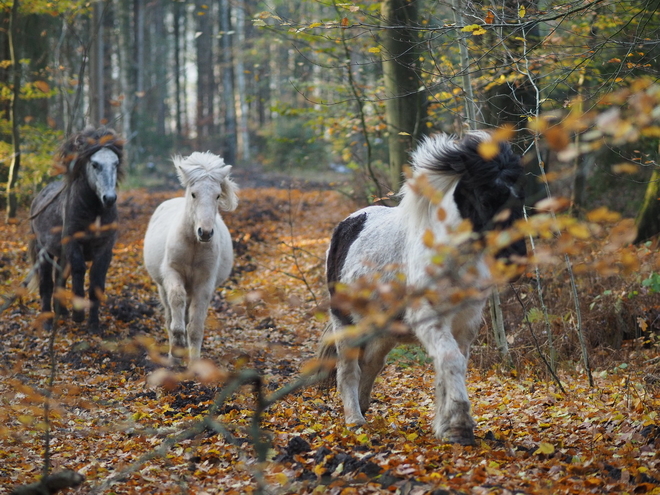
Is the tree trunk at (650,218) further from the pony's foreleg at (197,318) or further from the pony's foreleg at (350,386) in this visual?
the pony's foreleg at (197,318)

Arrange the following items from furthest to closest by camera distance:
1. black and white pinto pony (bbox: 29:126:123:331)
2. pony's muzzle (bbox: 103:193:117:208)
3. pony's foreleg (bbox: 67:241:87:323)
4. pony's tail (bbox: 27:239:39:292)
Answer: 1. pony's tail (bbox: 27:239:39:292)
2. pony's foreleg (bbox: 67:241:87:323)
3. black and white pinto pony (bbox: 29:126:123:331)
4. pony's muzzle (bbox: 103:193:117:208)

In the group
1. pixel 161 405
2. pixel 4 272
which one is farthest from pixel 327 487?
pixel 4 272

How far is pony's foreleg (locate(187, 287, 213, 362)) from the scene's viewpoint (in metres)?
7.87

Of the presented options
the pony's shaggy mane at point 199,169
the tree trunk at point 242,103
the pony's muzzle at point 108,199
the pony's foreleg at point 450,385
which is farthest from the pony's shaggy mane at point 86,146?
Result: the tree trunk at point 242,103

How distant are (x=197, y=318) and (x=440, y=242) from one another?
4778mm

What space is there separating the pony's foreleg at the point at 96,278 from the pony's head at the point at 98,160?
0.81m

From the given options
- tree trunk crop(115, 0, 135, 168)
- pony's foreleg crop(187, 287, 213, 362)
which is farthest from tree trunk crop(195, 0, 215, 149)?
pony's foreleg crop(187, 287, 213, 362)

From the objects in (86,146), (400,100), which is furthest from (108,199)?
(400,100)

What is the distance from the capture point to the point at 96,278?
923 centimetres

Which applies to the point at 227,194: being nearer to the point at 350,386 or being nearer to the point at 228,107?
the point at 350,386

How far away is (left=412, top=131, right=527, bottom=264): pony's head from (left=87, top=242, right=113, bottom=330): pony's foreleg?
19.9ft

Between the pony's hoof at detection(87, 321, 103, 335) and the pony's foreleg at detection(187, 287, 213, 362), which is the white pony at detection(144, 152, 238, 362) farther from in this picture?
the pony's hoof at detection(87, 321, 103, 335)

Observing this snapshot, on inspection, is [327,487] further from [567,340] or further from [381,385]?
[567,340]

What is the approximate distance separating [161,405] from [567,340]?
465 centimetres
